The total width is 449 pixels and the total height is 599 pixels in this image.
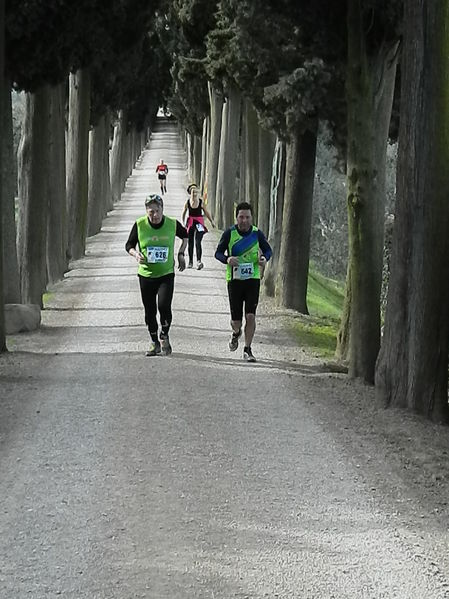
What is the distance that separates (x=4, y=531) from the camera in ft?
21.6

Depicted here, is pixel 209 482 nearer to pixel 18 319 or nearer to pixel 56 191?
pixel 18 319

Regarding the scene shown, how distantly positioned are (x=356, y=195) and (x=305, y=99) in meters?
4.51

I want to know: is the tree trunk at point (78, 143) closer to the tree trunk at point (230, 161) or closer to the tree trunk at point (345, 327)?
the tree trunk at point (230, 161)

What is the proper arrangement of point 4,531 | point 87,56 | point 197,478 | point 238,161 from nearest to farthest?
point 4,531
point 197,478
point 87,56
point 238,161

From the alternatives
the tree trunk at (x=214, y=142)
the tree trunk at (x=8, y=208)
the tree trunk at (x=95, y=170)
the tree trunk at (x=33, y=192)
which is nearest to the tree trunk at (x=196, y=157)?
the tree trunk at (x=214, y=142)

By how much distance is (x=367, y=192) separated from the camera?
1283cm

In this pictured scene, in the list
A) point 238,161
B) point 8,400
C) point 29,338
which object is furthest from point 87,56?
point 238,161

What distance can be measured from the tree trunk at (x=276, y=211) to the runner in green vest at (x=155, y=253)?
7.63 metres

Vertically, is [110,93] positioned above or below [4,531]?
above

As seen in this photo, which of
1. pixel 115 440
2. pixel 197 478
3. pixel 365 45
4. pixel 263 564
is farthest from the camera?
pixel 365 45

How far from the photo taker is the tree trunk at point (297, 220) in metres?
19.1

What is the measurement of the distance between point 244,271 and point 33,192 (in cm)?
694

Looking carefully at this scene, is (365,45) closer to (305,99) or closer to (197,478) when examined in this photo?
(305,99)

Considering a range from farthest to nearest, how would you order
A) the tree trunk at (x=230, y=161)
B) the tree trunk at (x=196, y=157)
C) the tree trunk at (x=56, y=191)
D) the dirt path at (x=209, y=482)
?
the tree trunk at (x=196, y=157)
the tree trunk at (x=230, y=161)
the tree trunk at (x=56, y=191)
the dirt path at (x=209, y=482)
